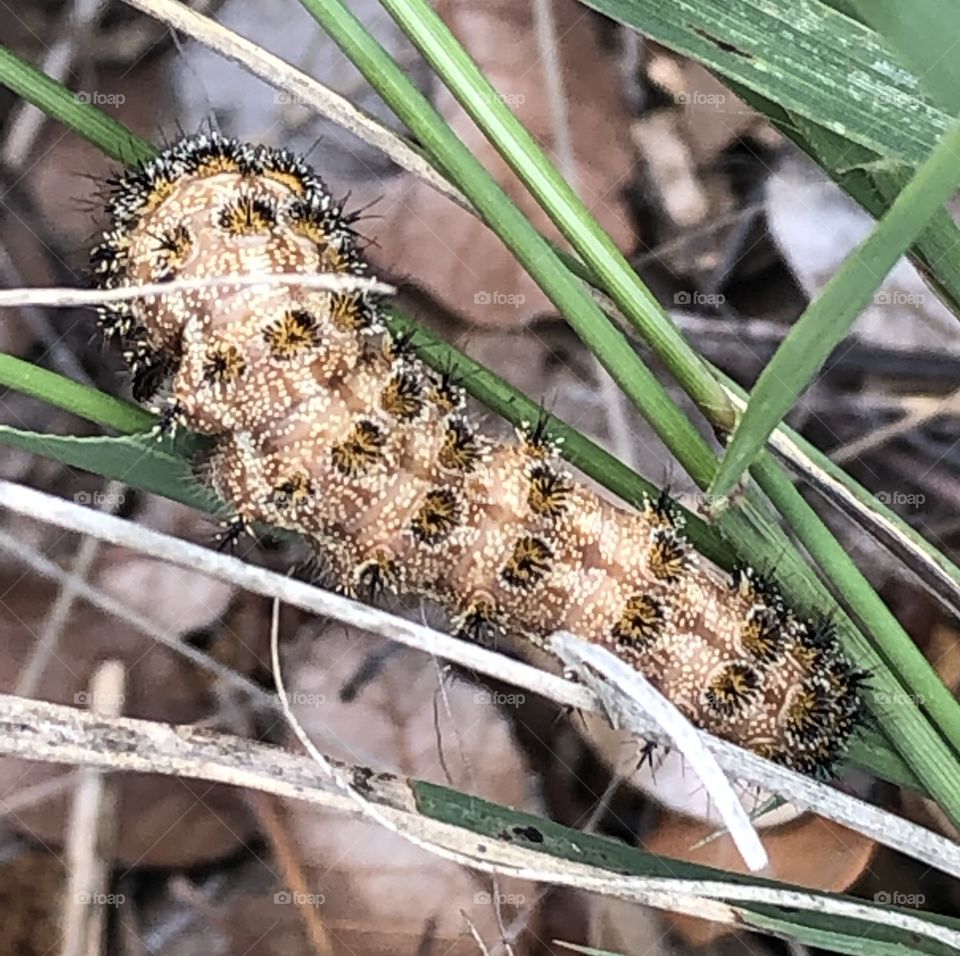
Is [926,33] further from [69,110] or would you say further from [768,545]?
[69,110]

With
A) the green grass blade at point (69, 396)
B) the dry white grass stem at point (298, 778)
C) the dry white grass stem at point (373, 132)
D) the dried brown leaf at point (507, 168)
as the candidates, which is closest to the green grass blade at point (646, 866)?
the dry white grass stem at point (298, 778)

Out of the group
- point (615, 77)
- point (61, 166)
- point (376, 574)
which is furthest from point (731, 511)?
point (61, 166)

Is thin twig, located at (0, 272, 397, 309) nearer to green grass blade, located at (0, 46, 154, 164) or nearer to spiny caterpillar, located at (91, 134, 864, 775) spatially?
spiny caterpillar, located at (91, 134, 864, 775)

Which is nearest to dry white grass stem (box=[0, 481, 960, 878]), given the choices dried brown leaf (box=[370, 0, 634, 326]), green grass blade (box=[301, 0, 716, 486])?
green grass blade (box=[301, 0, 716, 486])

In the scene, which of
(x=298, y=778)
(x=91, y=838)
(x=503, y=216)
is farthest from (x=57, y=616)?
(x=503, y=216)

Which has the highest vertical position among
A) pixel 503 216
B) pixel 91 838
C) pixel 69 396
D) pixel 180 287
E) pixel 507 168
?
pixel 507 168
